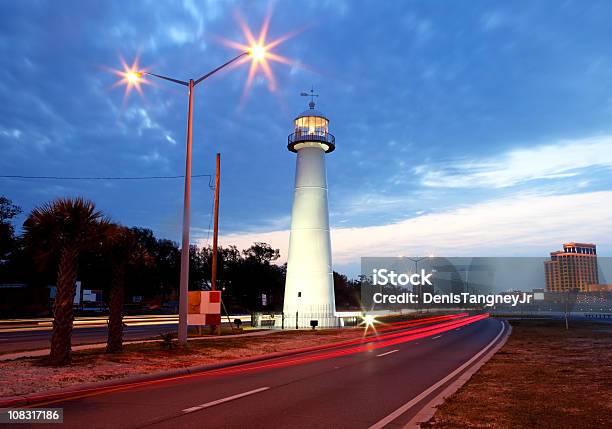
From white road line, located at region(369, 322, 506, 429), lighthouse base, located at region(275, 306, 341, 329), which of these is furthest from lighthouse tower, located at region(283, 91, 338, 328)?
white road line, located at region(369, 322, 506, 429)

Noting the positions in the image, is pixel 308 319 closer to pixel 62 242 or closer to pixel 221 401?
pixel 62 242

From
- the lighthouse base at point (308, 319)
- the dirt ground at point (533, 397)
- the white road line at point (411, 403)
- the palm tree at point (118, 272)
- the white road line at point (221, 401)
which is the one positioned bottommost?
the white road line at point (411, 403)

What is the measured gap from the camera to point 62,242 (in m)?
14.8

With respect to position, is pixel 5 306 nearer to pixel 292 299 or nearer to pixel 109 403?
pixel 292 299

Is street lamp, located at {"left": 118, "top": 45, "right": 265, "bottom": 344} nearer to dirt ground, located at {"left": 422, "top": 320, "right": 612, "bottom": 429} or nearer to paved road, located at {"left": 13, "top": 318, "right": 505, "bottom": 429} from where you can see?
paved road, located at {"left": 13, "top": 318, "right": 505, "bottom": 429}

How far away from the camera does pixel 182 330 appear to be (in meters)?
19.2

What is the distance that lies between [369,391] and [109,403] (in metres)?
5.25

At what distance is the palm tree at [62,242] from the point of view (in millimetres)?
14477

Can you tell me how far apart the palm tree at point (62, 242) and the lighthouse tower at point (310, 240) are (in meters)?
26.0

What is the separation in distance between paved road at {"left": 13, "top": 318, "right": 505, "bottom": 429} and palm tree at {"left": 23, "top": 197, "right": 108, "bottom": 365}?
3.84 m

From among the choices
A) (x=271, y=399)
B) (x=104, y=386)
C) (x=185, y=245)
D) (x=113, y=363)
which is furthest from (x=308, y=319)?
(x=271, y=399)

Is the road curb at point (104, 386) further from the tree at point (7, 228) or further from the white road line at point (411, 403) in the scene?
the tree at point (7, 228)

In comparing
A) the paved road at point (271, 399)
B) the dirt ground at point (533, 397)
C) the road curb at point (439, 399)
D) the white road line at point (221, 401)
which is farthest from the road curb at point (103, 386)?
the dirt ground at point (533, 397)

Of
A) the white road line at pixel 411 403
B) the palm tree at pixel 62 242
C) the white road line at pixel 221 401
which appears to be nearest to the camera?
the white road line at pixel 411 403
